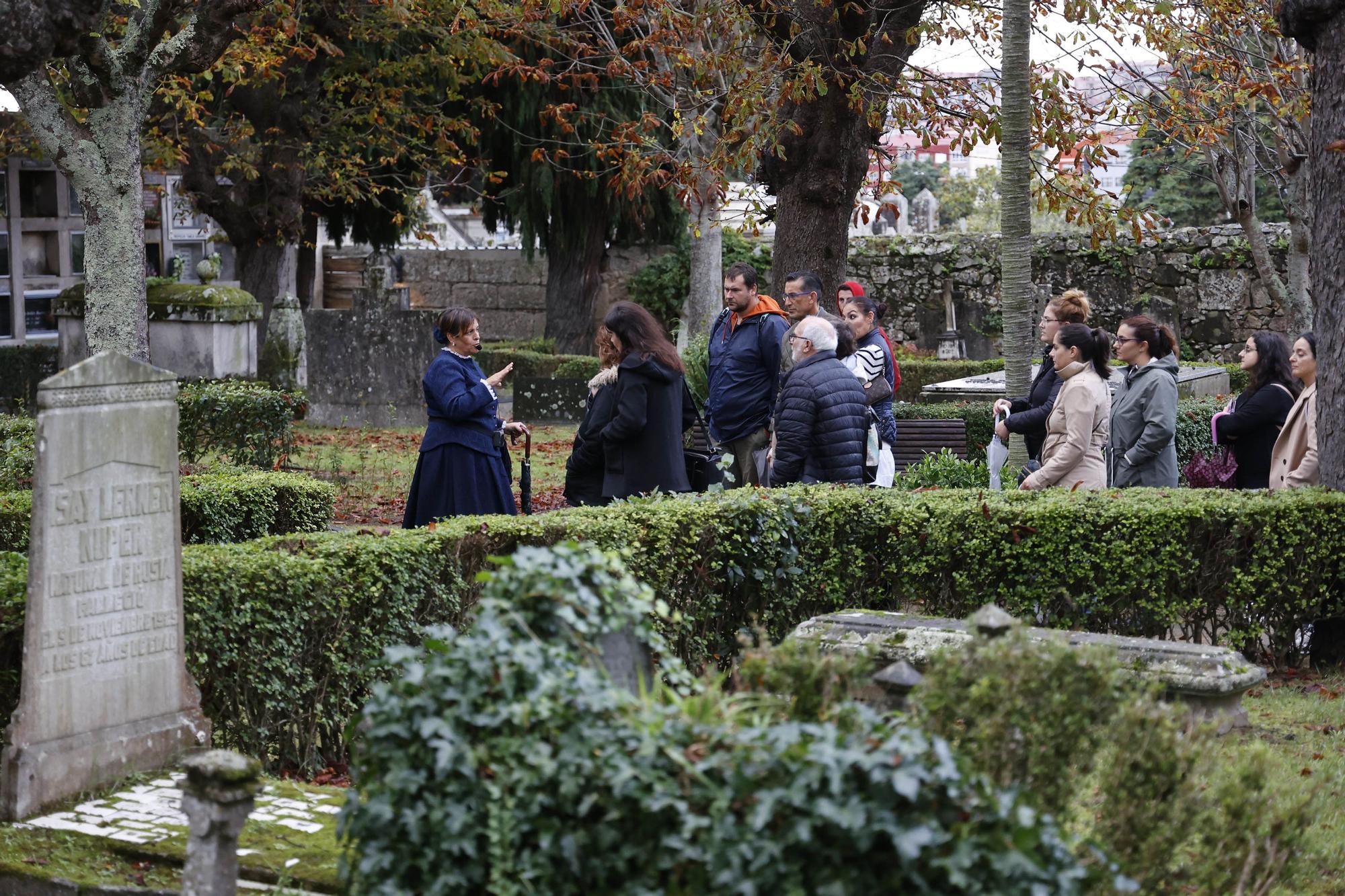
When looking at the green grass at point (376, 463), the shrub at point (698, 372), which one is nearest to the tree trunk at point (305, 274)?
the green grass at point (376, 463)

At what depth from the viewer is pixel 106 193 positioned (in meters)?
10.4

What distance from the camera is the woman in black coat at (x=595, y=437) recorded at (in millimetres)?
7941

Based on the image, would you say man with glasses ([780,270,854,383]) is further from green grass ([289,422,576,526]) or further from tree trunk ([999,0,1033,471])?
green grass ([289,422,576,526])

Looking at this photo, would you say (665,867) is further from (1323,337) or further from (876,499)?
(1323,337)

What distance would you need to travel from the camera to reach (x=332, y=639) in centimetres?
557

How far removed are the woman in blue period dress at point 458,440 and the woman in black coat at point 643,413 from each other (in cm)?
77

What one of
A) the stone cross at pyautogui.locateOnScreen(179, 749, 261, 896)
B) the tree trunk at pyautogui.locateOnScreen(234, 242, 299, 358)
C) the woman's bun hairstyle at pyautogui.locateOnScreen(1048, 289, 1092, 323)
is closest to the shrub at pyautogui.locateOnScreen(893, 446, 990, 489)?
the woman's bun hairstyle at pyautogui.locateOnScreen(1048, 289, 1092, 323)

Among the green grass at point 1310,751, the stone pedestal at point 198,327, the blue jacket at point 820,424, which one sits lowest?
the green grass at point 1310,751

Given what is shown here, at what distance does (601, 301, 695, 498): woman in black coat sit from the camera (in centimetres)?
775

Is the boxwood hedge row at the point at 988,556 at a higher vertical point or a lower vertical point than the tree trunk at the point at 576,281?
lower

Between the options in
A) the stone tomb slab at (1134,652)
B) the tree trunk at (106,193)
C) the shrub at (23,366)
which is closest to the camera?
the stone tomb slab at (1134,652)

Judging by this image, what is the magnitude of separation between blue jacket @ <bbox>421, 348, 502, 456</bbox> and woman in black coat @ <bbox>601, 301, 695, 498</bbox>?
2.58ft

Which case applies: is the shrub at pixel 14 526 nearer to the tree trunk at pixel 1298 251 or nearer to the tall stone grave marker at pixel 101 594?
the tall stone grave marker at pixel 101 594

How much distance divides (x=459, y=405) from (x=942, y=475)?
3337mm
